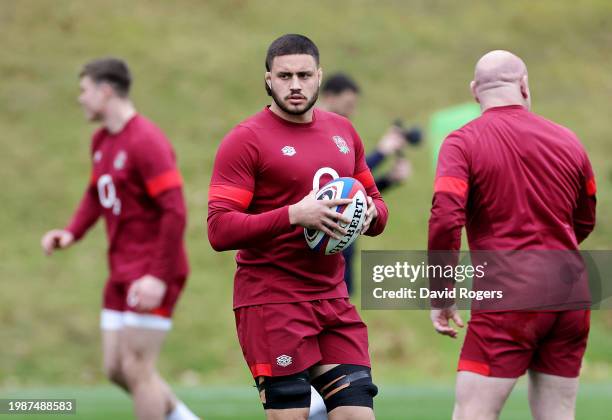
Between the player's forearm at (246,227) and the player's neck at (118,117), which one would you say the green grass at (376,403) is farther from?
the player's forearm at (246,227)

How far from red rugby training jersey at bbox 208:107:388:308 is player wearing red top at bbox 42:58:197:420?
2.22m

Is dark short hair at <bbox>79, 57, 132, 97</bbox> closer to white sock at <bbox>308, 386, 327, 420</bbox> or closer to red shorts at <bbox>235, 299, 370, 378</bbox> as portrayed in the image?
white sock at <bbox>308, 386, 327, 420</bbox>

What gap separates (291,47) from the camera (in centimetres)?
553

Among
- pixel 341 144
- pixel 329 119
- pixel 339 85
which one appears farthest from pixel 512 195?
pixel 339 85

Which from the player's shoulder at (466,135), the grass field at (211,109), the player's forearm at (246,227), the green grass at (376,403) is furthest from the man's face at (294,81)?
the grass field at (211,109)

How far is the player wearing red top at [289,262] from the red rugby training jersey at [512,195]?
1.25ft

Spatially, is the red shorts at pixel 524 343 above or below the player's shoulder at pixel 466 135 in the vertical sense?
below

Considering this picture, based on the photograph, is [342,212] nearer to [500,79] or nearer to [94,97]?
[500,79]

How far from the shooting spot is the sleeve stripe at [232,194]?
5398mm

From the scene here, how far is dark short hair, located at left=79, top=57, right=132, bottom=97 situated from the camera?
830 centimetres

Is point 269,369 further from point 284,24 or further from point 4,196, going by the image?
point 284,24

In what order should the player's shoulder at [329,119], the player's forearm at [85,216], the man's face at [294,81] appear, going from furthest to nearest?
1. the player's forearm at [85,216]
2. the player's shoulder at [329,119]
3. the man's face at [294,81]

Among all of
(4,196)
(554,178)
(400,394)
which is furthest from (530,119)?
(4,196)

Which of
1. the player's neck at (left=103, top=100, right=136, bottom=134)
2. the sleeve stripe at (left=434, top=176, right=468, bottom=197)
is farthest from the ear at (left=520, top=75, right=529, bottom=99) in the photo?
the player's neck at (left=103, top=100, right=136, bottom=134)
